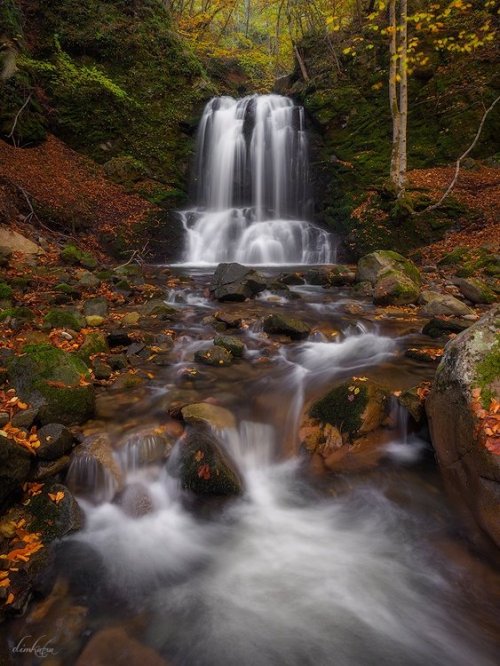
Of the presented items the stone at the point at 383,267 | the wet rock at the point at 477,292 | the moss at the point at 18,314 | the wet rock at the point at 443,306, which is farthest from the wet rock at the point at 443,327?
the moss at the point at 18,314

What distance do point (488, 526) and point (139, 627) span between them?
254cm

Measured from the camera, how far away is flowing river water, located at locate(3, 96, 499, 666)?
2.55 meters

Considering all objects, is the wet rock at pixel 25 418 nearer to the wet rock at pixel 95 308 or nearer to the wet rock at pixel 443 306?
the wet rock at pixel 95 308

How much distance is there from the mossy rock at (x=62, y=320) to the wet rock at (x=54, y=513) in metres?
3.17

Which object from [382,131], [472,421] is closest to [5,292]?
[472,421]

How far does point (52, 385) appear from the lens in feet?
13.5

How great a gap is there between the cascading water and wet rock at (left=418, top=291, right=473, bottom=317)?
202 inches

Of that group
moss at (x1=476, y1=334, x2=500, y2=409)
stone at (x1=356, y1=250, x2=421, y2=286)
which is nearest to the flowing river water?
moss at (x1=476, y1=334, x2=500, y2=409)

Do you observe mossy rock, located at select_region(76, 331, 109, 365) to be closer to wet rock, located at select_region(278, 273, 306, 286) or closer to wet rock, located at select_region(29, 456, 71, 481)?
wet rock, located at select_region(29, 456, 71, 481)

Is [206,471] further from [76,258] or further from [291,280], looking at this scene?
[76,258]

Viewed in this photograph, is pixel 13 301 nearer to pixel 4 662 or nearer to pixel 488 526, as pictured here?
pixel 4 662

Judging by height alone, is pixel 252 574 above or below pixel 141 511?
below

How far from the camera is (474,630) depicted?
257 cm

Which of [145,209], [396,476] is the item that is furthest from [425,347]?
[145,209]
